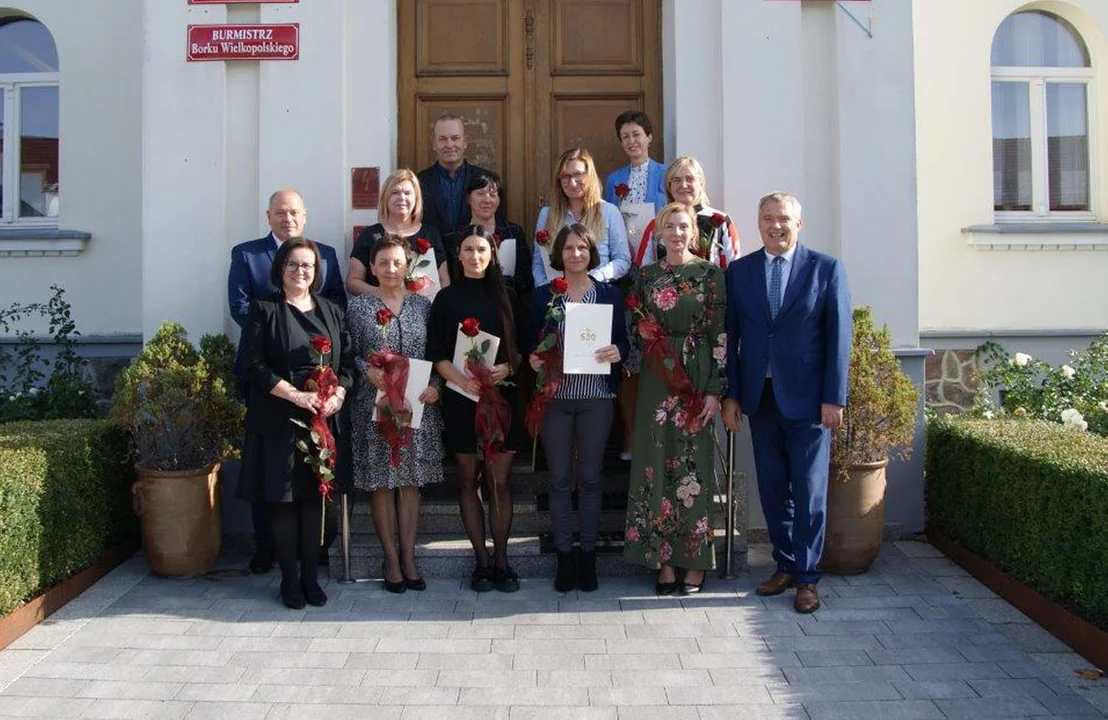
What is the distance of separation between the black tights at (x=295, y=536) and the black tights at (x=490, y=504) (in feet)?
2.59

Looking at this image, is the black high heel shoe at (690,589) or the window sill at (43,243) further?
the window sill at (43,243)

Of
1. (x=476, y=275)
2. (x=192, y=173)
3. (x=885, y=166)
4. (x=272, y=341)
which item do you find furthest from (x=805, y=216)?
(x=192, y=173)

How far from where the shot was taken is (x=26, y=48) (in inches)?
322

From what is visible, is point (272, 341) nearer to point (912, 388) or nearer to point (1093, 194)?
point (912, 388)

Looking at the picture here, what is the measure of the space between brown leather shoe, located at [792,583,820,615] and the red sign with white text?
4.59m

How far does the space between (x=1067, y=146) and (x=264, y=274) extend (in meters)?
6.95

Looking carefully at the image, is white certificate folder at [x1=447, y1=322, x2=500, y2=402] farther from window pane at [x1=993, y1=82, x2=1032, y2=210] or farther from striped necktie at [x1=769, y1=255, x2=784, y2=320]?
window pane at [x1=993, y1=82, x2=1032, y2=210]

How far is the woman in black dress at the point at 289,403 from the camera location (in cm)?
500

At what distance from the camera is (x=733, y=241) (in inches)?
224

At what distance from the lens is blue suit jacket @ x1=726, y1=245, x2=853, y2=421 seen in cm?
502

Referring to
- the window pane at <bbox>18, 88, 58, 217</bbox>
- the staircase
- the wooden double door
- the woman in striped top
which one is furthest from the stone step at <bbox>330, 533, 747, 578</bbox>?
the window pane at <bbox>18, 88, 58, 217</bbox>

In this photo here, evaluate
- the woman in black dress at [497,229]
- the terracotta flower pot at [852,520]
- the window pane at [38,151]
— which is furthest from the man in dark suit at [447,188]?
the window pane at [38,151]

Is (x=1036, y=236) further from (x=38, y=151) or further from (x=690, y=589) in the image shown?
(x=38, y=151)

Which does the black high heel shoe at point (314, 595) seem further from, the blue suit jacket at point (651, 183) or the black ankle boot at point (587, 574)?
the blue suit jacket at point (651, 183)
